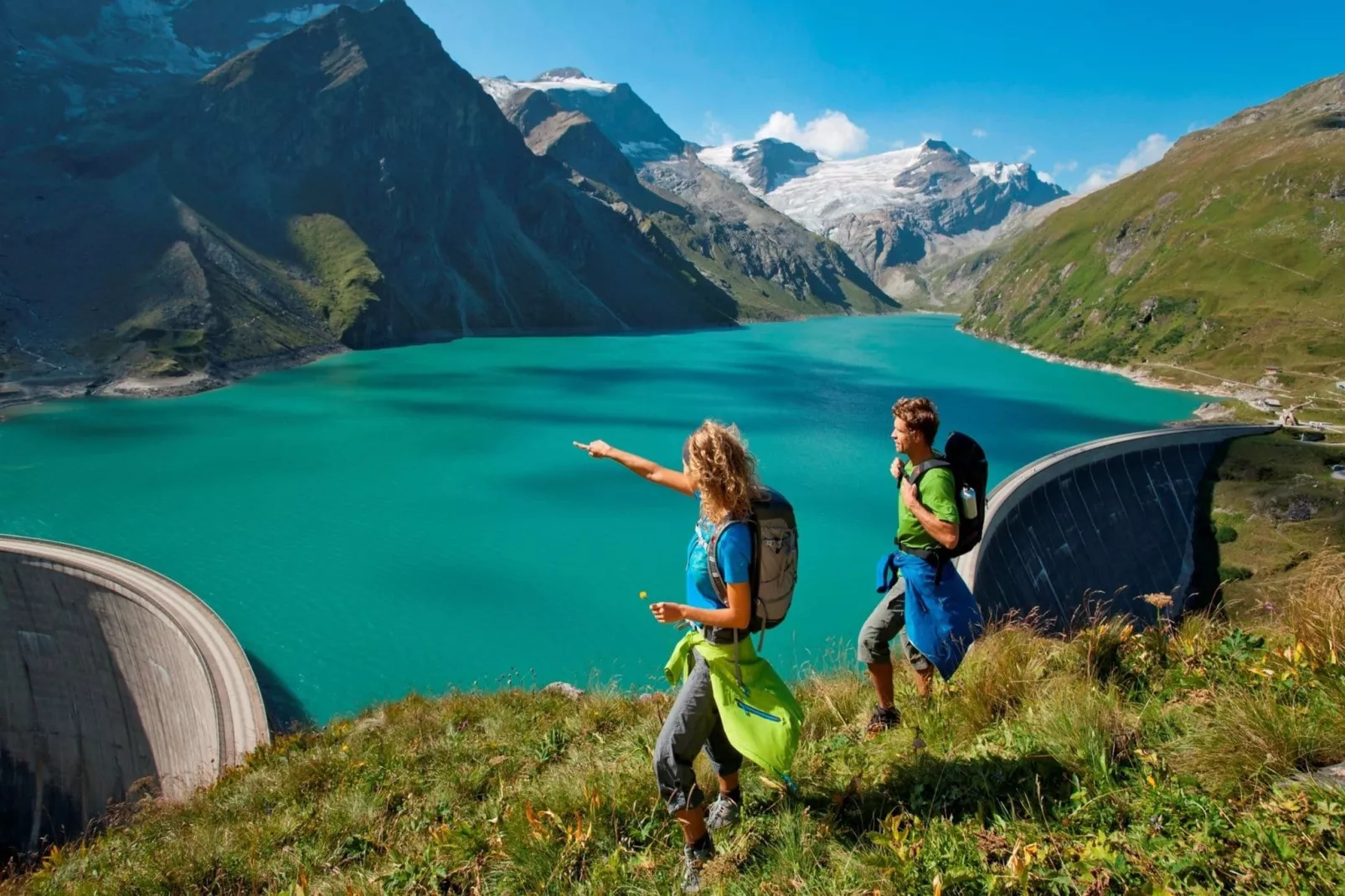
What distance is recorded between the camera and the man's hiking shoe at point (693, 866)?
13.6ft

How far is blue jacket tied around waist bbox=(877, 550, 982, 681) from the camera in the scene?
559 cm

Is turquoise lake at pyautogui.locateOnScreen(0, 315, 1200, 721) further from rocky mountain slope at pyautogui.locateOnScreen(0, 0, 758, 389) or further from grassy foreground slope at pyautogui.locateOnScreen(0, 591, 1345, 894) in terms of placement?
rocky mountain slope at pyautogui.locateOnScreen(0, 0, 758, 389)

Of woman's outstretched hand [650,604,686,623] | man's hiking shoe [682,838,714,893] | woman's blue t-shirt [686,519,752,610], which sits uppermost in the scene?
woman's blue t-shirt [686,519,752,610]

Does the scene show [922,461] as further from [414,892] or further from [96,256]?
[96,256]

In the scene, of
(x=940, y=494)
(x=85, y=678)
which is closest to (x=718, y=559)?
(x=940, y=494)

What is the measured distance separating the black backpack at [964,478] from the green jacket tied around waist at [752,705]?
6.64ft

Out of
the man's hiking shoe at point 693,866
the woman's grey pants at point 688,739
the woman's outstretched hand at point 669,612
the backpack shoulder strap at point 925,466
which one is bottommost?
the man's hiking shoe at point 693,866

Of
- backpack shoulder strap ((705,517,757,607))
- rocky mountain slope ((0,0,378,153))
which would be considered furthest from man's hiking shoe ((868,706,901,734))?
rocky mountain slope ((0,0,378,153))

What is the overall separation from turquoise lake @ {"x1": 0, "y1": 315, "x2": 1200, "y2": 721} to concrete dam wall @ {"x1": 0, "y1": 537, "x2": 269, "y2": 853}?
3.26 m

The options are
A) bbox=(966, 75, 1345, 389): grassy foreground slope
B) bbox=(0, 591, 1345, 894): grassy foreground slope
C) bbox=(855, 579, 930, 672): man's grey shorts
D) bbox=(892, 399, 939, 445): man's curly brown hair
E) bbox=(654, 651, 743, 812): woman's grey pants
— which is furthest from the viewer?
→ bbox=(966, 75, 1345, 389): grassy foreground slope

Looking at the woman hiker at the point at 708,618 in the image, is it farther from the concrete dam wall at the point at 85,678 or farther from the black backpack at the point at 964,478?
the concrete dam wall at the point at 85,678

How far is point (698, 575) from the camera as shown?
4242 mm

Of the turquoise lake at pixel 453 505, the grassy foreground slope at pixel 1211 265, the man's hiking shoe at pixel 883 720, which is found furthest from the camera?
the grassy foreground slope at pixel 1211 265

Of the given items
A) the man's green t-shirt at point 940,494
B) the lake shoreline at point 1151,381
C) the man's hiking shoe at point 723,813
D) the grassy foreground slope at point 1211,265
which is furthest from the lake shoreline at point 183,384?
the man's green t-shirt at point 940,494
